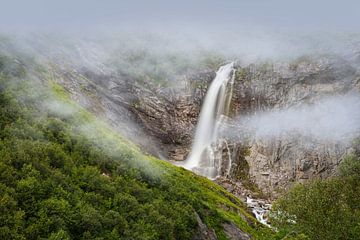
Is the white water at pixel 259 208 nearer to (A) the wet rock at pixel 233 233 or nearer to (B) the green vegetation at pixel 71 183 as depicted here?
(B) the green vegetation at pixel 71 183

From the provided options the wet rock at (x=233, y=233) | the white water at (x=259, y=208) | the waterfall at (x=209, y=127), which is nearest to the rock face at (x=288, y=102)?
the waterfall at (x=209, y=127)

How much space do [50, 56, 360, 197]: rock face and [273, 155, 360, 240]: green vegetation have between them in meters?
34.0

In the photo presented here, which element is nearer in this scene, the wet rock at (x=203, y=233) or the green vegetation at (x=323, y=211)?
the green vegetation at (x=323, y=211)

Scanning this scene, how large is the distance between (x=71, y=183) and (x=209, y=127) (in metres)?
57.5

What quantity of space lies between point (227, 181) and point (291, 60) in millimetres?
35354

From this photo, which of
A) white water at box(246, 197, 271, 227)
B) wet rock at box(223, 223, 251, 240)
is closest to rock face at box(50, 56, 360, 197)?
white water at box(246, 197, 271, 227)

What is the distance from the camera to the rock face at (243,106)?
7606 centimetres

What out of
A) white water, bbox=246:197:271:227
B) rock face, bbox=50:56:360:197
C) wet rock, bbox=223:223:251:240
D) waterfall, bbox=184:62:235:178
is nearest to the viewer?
wet rock, bbox=223:223:251:240

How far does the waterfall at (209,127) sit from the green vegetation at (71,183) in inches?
1287

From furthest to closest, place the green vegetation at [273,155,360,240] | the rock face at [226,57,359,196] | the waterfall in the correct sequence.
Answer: the waterfall
the rock face at [226,57,359,196]
the green vegetation at [273,155,360,240]

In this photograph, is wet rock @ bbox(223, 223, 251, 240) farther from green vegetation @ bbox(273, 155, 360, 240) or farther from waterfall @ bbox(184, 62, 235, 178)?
waterfall @ bbox(184, 62, 235, 178)

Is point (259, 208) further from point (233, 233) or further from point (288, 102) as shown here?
point (288, 102)

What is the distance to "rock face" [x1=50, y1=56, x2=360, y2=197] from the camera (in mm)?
76062

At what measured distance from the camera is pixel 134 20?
14150 cm
